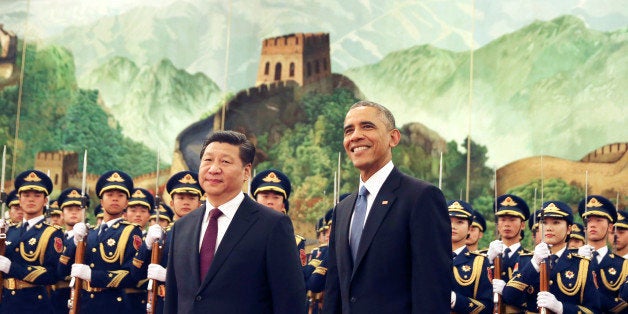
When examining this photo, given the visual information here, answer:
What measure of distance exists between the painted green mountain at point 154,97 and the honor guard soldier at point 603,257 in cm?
806

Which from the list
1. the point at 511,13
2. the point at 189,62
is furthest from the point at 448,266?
the point at 189,62

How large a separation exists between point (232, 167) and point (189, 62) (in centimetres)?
1194

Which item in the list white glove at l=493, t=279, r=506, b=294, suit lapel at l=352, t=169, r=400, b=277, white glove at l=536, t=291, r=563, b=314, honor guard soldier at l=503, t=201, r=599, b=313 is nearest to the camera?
suit lapel at l=352, t=169, r=400, b=277

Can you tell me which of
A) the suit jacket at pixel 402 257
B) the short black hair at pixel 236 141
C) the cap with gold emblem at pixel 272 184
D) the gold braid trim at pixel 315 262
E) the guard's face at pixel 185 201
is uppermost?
the cap with gold emblem at pixel 272 184

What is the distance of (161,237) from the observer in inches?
315

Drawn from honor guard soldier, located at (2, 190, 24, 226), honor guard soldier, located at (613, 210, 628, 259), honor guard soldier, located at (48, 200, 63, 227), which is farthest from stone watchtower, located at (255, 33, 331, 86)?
honor guard soldier, located at (613, 210, 628, 259)

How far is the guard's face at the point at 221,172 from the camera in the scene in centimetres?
446

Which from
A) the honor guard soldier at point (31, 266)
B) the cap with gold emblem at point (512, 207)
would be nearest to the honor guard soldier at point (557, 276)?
the cap with gold emblem at point (512, 207)

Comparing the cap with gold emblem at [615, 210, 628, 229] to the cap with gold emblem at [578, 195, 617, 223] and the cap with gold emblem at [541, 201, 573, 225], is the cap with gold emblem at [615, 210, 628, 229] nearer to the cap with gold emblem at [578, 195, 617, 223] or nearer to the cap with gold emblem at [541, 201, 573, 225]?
the cap with gold emblem at [578, 195, 617, 223]

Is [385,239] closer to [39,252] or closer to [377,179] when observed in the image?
[377,179]

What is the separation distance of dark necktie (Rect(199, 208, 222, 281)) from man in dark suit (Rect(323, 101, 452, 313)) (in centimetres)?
54

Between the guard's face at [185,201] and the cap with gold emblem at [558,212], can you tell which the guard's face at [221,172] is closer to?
the cap with gold emblem at [558,212]

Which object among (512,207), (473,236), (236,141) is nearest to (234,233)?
(236,141)

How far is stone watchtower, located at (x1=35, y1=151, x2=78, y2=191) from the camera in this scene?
1582 centimetres
